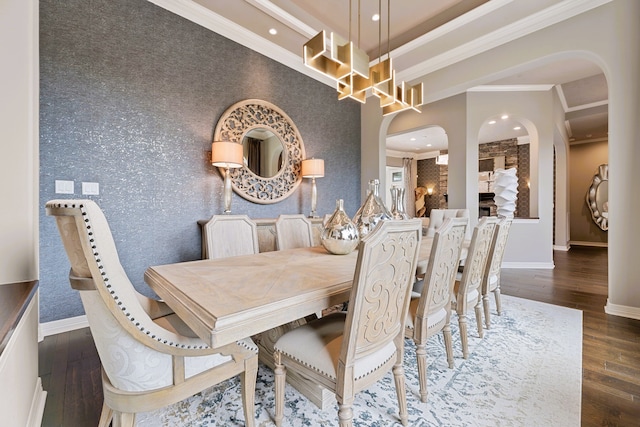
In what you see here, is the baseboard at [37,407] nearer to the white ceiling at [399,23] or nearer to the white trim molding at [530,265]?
the white ceiling at [399,23]

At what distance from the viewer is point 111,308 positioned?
0.88m

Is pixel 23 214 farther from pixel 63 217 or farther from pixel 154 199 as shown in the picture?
pixel 154 199

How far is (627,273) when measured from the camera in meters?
2.64

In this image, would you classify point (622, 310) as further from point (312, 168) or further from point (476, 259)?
point (312, 168)

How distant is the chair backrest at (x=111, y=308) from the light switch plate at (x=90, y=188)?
1.84 meters

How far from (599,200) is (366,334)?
381 inches

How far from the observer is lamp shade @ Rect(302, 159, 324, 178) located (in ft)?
12.6

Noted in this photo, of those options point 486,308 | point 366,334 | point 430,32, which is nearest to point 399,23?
point 430,32

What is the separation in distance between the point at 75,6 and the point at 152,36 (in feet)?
1.88

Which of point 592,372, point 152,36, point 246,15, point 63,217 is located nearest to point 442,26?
point 246,15

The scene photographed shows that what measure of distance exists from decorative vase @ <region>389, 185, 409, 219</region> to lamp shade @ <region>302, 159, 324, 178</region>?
1617mm

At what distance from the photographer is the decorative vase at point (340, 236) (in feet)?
6.36

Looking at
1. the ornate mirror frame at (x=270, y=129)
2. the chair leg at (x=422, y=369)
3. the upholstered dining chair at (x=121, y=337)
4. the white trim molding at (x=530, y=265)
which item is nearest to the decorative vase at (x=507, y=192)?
the white trim molding at (x=530, y=265)

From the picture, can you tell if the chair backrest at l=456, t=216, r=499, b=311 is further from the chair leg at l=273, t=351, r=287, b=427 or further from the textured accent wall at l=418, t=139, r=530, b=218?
the textured accent wall at l=418, t=139, r=530, b=218
